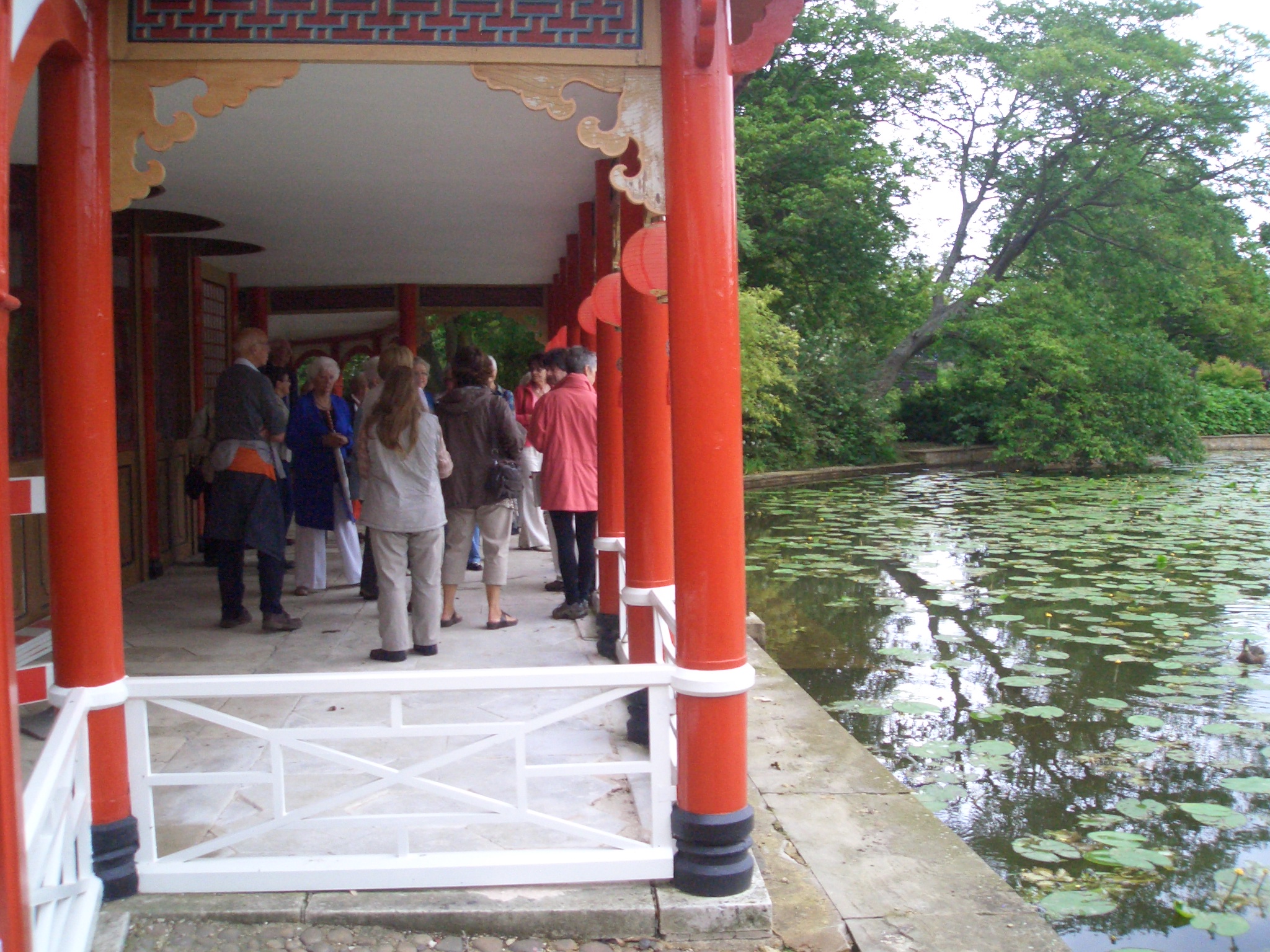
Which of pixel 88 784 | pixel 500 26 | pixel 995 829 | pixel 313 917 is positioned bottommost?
pixel 995 829

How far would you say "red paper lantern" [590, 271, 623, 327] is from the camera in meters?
5.16

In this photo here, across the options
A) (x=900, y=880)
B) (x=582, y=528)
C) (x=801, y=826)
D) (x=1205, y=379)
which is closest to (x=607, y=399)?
(x=582, y=528)

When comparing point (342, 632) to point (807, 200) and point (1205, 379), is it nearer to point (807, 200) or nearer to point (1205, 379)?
point (807, 200)

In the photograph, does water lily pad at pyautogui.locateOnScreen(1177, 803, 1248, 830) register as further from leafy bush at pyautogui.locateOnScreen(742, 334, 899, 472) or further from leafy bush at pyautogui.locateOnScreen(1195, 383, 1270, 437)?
leafy bush at pyautogui.locateOnScreen(1195, 383, 1270, 437)

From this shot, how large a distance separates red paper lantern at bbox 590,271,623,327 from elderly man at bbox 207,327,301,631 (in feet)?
5.70

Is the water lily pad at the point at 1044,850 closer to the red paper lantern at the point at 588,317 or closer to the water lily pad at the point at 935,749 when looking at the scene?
the water lily pad at the point at 935,749

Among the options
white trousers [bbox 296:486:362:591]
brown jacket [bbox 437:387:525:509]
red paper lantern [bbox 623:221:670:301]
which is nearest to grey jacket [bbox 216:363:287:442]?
brown jacket [bbox 437:387:525:509]

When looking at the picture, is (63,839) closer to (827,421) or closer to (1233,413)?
(827,421)

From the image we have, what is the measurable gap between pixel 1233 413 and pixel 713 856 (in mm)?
32786

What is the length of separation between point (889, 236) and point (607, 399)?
18.0 meters

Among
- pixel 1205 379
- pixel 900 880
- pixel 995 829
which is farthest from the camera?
pixel 1205 379

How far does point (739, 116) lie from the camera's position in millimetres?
22031

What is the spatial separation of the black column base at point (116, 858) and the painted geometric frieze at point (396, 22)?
215cm

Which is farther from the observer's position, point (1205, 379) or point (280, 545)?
point (1205, 379)
